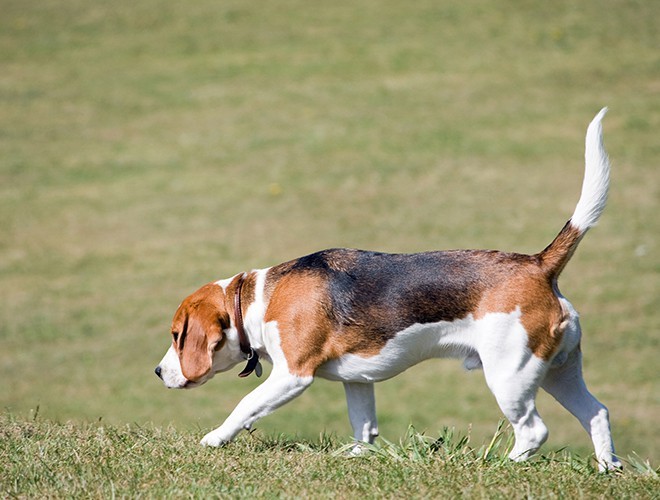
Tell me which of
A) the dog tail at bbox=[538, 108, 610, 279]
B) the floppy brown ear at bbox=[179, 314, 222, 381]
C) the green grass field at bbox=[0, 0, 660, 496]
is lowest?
the green grass field at bbox=[0, 0, 660, 496]

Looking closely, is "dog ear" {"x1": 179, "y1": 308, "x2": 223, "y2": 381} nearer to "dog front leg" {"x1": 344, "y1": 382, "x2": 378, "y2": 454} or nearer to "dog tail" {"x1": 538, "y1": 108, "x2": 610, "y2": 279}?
"dog front leg" {"x1": 344, "y1": 382, "x2": 378, "y2": 454}

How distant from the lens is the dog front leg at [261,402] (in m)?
5.74

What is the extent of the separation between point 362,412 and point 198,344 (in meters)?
1.10

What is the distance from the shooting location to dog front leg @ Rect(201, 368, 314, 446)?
574cm

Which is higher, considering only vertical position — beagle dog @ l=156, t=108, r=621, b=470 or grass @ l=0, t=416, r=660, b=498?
beagle dog @ l=156, t=108, r=621, b=470

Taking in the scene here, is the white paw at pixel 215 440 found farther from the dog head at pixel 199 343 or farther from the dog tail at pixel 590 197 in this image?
the dog tail at pixel 590 197

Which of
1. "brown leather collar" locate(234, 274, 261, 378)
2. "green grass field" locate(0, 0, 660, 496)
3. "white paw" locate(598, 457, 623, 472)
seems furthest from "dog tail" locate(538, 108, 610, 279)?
"green grass field" locate(0, 0, 660, 496)

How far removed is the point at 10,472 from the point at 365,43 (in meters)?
20.2

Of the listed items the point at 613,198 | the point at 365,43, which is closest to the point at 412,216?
the point at 613,198

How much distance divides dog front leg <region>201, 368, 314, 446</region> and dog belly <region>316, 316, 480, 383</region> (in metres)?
0.25

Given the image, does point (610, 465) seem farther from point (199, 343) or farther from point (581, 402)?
point (199, 343)

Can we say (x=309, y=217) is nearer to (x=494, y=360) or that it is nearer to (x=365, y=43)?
(x=365, y=43)

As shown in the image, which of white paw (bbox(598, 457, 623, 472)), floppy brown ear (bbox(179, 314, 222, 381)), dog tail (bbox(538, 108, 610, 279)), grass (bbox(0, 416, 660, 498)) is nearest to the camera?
grass (bbox(0, 416, 660, 498))

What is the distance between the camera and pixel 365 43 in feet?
79.7
